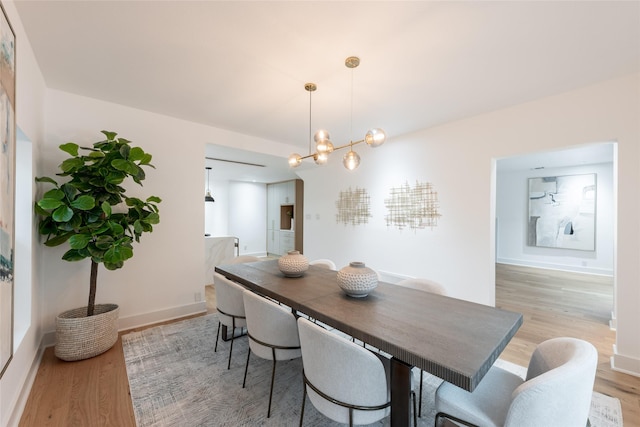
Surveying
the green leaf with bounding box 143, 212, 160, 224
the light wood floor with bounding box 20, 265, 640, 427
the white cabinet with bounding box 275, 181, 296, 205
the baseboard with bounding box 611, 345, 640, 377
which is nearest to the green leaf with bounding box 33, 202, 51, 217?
the green leaf with bounding box 143, 212, 160, 224

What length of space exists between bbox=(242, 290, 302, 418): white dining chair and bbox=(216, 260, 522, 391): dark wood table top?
129mm

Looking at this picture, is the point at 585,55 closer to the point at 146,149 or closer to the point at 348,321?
the point at 348,321

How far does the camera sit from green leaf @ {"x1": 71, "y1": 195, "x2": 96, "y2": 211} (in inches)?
83.0

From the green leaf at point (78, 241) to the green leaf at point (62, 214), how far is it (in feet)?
0.54

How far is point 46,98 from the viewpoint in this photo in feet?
8.32

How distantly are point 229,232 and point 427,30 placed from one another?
7.20 meters

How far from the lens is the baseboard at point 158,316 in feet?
9.58

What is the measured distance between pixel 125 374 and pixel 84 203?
1.47 metres

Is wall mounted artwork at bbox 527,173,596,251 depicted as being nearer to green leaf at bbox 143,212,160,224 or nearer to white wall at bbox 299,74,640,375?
white wall at bbox 299,74,640,375

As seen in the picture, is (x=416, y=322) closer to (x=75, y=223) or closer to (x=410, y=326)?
(x=410, y=326)

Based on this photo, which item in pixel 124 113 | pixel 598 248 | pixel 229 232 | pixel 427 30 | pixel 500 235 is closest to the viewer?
pixel 427 30

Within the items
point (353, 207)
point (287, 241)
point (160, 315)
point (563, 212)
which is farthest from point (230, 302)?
point (563, 212)

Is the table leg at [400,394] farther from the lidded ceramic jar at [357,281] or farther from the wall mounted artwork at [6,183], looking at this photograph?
the wall mounted artwork at [6,183]

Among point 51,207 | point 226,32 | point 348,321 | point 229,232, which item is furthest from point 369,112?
point 229,232
